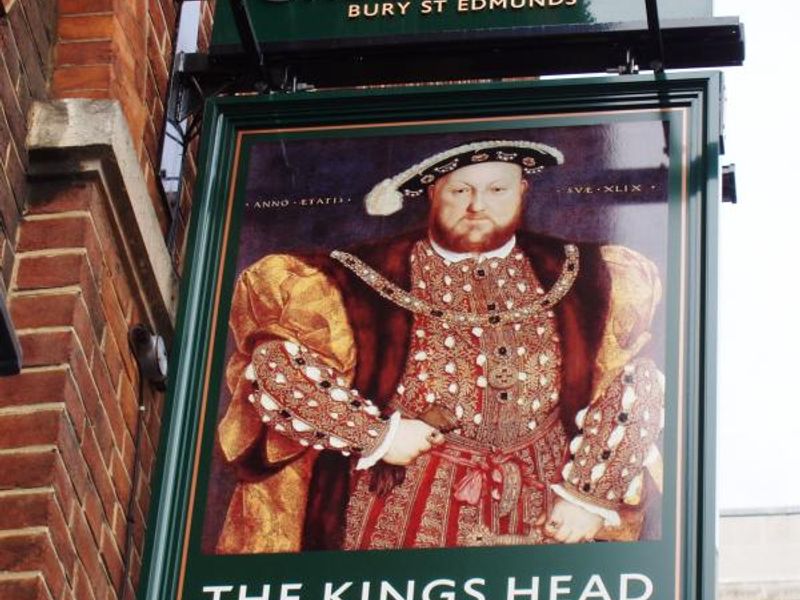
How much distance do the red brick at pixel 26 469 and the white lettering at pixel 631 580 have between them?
54.7 inches

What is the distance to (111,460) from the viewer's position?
5.87 metres

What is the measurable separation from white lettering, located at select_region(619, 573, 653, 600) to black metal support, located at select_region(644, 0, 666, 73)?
71.4 inches

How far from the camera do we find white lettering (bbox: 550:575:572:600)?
5.05 meters

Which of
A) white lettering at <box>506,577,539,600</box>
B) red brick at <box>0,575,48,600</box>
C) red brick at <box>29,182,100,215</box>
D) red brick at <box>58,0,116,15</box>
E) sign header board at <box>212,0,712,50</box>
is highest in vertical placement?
sign header board at <box>212,0,712,50</box>

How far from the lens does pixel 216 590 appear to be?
17.0 feet

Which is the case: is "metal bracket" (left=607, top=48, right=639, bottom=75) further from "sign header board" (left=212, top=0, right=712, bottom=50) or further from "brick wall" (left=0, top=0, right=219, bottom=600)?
"brick wall" (left=0, top=0, right=219, bottom=600)

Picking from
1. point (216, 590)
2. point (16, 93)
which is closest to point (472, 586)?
point (216, 590)

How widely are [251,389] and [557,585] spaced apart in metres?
1.00

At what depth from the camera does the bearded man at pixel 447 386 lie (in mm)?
5270

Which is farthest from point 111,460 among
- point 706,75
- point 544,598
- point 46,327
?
point 706,75

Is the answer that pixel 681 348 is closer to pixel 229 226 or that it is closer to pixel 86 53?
pixel 229 226

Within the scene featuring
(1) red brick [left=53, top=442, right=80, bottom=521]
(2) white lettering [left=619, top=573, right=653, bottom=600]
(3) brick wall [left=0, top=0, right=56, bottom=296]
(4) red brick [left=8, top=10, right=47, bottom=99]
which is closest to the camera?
(2) white lettering [left=619, top=573, right=653, bottom=600]

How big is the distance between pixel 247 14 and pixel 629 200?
4.36 feet

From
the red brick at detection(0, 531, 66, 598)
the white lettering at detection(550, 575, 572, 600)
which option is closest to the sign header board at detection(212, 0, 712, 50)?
the red brick at detection(0, 531, 66, 598)
